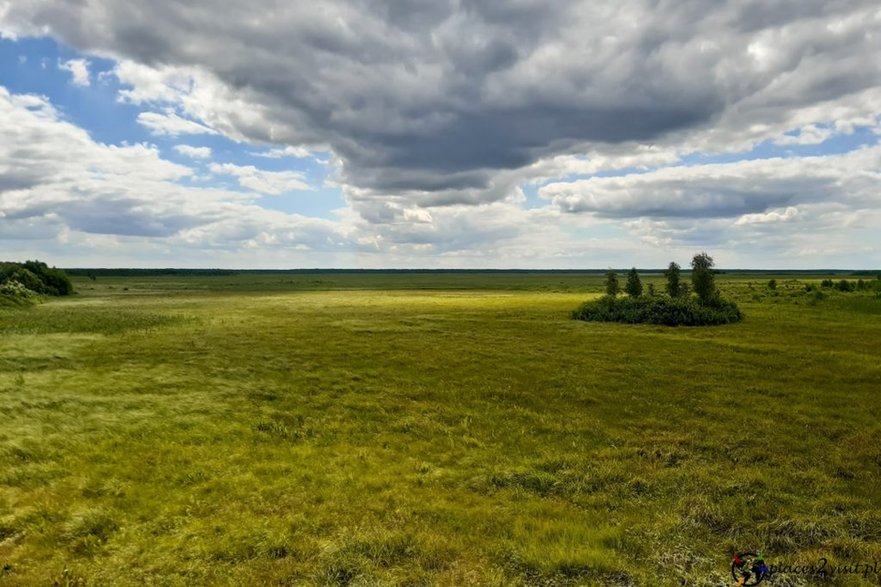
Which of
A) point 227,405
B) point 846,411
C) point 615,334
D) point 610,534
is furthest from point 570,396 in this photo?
point 615,334

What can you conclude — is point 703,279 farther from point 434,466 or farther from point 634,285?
point 434,466

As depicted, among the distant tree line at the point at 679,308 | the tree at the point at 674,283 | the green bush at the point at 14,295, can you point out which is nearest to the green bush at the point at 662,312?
the distant tree line at the point at 679,308

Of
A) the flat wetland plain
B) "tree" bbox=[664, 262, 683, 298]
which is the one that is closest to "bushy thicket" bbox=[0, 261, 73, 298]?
the flat wetland plain

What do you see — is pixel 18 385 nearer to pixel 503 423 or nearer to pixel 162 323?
pixel 503 423

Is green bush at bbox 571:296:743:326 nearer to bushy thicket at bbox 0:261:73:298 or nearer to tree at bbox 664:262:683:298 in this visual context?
tree at bbox 664:262:683:298

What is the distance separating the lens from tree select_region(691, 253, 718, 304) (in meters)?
55.3

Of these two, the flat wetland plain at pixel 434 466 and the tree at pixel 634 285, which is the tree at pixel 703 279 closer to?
the tree at pixel 634 285

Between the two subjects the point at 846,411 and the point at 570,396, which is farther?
the point at 570,396

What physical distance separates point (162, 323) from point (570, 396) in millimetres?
42961

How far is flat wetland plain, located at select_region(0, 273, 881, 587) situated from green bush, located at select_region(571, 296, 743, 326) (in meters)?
16.2

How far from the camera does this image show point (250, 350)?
117 feet

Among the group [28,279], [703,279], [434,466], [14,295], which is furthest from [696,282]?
[28,279]

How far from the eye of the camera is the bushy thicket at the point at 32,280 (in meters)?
78.8

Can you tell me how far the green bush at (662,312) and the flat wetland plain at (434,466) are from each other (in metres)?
16.2
